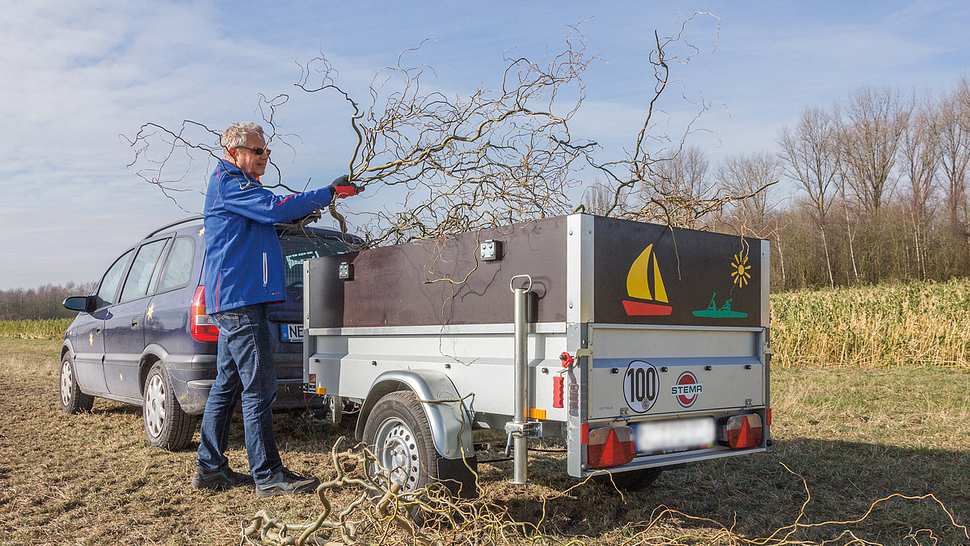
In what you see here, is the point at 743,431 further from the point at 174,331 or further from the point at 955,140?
the point at 955,140

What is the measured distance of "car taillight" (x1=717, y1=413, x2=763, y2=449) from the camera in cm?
406

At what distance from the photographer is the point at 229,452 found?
19.6 ft

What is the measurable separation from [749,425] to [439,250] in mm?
1920

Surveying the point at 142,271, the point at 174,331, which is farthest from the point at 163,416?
the point at 142,271

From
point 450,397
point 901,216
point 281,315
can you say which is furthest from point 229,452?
point 901,216

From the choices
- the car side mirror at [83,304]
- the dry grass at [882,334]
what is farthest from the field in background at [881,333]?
the car side mirror at [83,304]

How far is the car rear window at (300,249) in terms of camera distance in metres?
6.00

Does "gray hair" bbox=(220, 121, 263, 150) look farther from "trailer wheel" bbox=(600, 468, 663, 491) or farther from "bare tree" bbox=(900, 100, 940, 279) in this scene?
"bare tree" bbox=(900, 100, 940, 279)

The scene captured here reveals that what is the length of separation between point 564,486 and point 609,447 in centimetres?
160

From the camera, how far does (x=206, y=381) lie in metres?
5.52

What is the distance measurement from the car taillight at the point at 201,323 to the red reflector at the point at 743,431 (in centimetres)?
357

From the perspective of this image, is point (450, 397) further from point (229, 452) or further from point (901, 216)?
point (901, 216)

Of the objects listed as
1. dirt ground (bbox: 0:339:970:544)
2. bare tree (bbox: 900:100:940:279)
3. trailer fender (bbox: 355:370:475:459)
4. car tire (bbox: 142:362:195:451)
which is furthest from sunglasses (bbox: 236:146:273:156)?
bare tree (bbox: 900:100:940:279)

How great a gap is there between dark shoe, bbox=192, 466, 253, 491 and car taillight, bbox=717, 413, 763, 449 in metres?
2.93
